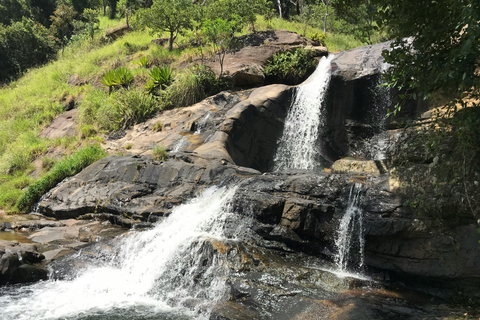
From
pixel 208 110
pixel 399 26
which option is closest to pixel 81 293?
pixel 399 26

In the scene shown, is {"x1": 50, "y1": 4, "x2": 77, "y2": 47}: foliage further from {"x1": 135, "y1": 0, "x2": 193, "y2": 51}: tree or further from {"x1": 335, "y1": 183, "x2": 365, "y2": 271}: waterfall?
{"x1": 335, "y1": 183, "x2": 365, "y2": 271}: waterfall

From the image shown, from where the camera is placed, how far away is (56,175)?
11.9m

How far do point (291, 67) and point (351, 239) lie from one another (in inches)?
464

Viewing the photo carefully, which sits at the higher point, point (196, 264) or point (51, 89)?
point (51, 89)

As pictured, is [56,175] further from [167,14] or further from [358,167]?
[167,14]

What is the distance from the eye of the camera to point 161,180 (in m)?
10.2

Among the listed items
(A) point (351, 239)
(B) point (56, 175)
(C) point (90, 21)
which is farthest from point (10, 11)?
(A) point (351, 239)

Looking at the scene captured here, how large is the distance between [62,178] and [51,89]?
1299 centimetres

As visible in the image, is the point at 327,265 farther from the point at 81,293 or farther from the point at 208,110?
the point at 208,110

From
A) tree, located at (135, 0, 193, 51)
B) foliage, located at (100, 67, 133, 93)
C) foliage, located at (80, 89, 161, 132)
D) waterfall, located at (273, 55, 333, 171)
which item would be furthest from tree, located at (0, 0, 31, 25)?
waterfall, located at (273, 55, 333, 171)

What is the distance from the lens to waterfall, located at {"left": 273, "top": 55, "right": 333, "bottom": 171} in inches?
552

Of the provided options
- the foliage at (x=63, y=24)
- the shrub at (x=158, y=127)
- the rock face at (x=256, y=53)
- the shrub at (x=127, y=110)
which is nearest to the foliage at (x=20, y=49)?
the foliage at (x=63, y=24)

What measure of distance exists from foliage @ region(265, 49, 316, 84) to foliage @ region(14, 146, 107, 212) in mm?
8834

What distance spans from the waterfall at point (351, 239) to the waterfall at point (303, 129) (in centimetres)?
676
